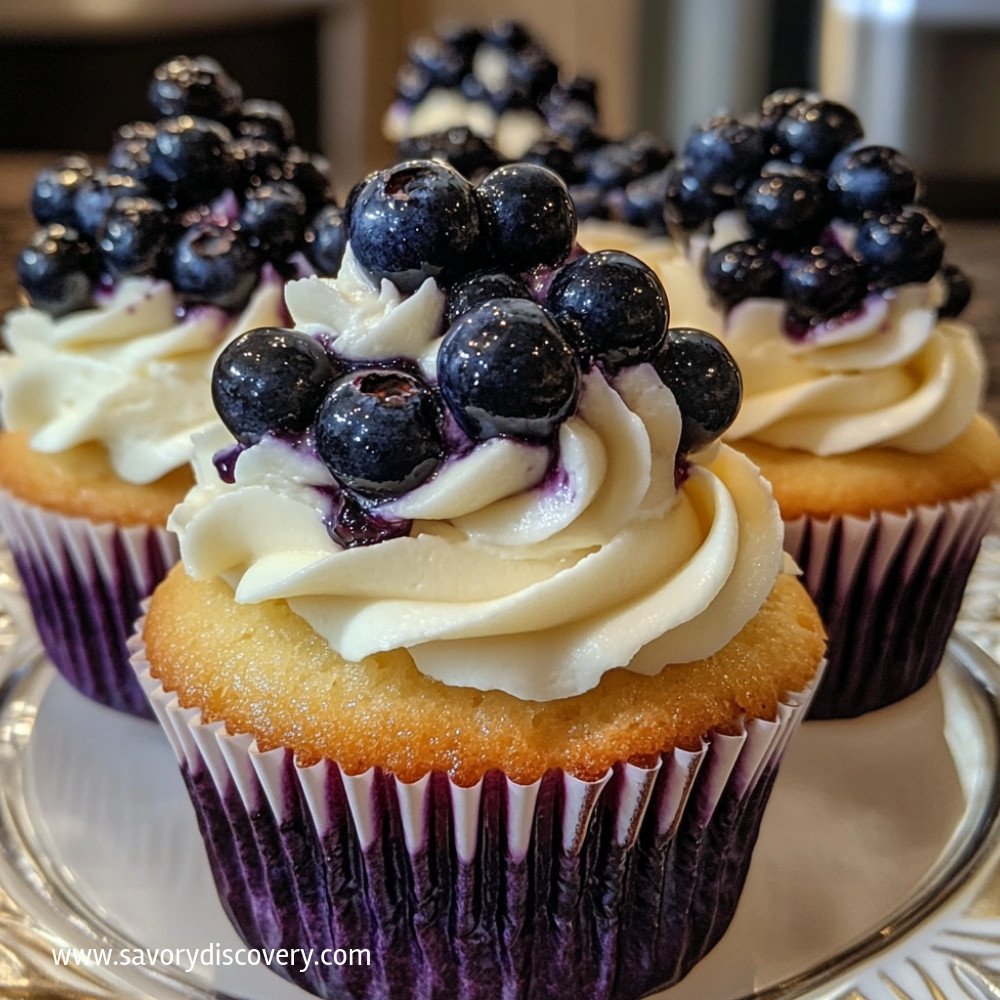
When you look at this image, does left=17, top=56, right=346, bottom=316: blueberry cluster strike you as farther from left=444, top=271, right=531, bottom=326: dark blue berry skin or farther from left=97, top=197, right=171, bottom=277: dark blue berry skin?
left=444, top=271, right=531, bottom=326: dark blue berry skin

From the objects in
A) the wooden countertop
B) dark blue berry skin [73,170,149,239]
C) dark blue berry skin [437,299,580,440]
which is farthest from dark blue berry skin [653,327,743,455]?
the wooden countertop

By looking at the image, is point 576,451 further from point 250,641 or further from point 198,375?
point 198,375

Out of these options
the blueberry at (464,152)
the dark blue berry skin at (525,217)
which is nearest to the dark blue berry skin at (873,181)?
the blueberry at (464,152)

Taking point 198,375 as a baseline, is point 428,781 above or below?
below

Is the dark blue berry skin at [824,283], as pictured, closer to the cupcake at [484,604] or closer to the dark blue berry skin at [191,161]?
the cupcake at [484,604]

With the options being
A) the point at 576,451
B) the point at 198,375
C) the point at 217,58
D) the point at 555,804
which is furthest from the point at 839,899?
the point at 217,58

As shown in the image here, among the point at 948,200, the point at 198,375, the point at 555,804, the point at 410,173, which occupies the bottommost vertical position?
the point at 948,200
